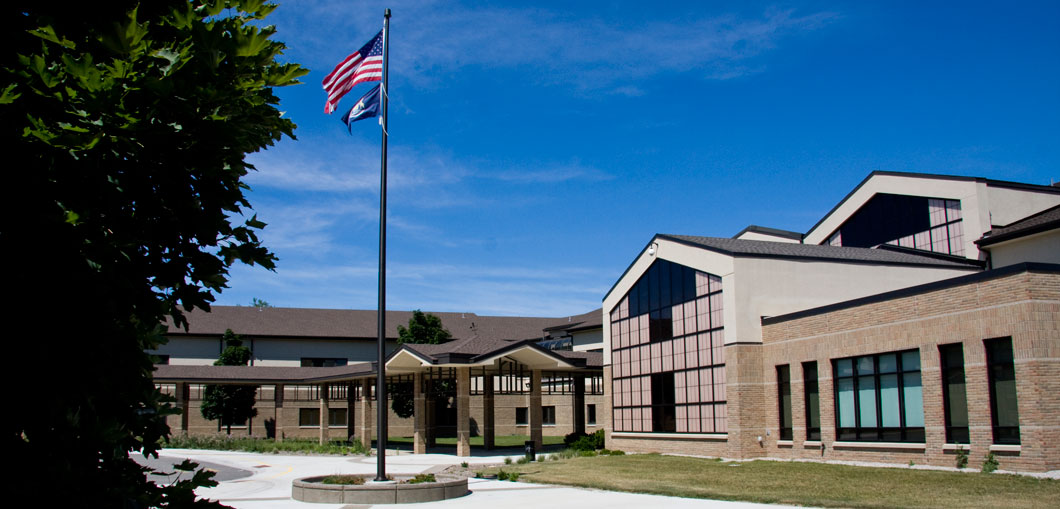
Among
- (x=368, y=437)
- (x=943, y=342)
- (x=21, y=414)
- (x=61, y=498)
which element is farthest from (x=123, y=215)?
(x=368, y=437)

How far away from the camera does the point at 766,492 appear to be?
1811 centimetres

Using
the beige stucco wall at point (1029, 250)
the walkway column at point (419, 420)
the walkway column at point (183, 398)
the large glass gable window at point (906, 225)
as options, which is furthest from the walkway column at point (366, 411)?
the beige stucco wall at point (1029, 250)

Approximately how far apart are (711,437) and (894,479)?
34.6ft

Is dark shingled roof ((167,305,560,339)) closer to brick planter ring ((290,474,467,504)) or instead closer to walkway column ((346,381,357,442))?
walkway column ((346,381,357,442))

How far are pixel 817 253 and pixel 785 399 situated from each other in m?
5.75

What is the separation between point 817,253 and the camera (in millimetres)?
30672

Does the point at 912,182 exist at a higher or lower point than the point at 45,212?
higher

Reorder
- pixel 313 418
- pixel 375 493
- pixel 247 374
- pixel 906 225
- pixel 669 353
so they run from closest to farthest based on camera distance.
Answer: pixel 375 493 < pixel 669 353 < pixel 906 225 < pixel 247 374 < pixel 313 418

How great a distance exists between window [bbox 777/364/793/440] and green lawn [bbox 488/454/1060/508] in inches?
74.6

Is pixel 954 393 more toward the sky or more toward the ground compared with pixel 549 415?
more toward the sky

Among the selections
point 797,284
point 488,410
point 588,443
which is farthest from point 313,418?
point 797,284

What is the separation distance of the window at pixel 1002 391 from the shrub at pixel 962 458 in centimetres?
92

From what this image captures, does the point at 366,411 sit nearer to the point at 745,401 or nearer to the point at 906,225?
the point at 745,401

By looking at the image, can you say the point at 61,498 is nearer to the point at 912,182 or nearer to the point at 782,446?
the point at 782,446
